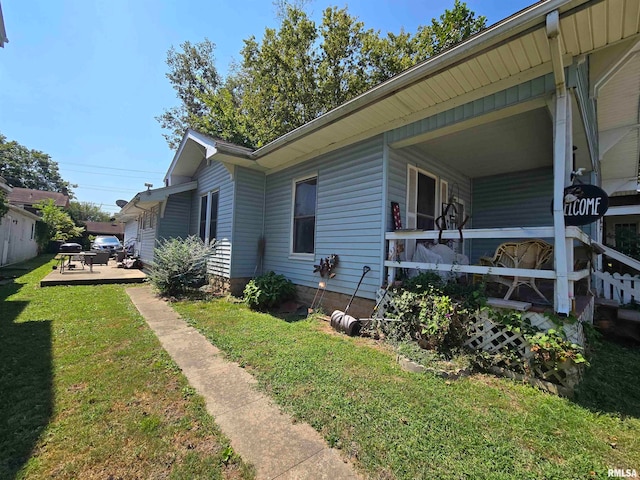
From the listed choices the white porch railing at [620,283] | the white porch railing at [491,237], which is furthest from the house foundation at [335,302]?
the white porch railing at [620,283]

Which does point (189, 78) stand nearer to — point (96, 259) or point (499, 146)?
point (96, 259)

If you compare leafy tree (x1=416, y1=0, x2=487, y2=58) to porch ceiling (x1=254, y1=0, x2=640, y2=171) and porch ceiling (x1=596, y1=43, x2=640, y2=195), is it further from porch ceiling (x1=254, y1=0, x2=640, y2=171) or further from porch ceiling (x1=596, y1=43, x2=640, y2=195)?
porch ceiling (x1=254, y1=0, x2=640, y2=171)

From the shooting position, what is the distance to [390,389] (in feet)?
9.07

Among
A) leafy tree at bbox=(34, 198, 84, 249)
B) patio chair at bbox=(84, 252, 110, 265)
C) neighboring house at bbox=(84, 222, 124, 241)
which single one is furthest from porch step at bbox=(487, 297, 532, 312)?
neighboring house at bbox=(84, 222, 124, 241)

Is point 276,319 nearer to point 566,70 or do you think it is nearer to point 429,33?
point 566,70

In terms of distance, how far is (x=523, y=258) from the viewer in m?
3.89

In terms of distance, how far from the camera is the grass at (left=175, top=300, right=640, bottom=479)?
184 centimetres

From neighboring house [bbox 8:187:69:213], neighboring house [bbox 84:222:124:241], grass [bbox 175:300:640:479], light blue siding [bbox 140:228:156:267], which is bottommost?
grass [bbox 175:300:640:479]

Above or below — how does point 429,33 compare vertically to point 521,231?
above

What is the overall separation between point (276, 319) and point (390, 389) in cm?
313

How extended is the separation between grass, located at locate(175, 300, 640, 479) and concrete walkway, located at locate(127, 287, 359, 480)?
0.40 ft

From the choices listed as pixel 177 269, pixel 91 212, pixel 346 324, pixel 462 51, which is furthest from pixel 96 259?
pixel 91 212

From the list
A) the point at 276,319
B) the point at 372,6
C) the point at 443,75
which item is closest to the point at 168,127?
the point at 372,6

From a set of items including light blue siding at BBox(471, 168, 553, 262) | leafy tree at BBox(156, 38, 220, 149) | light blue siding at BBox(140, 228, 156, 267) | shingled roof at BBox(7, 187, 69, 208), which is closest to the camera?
light blue siding at BBox(471, 168, 553, 262)
